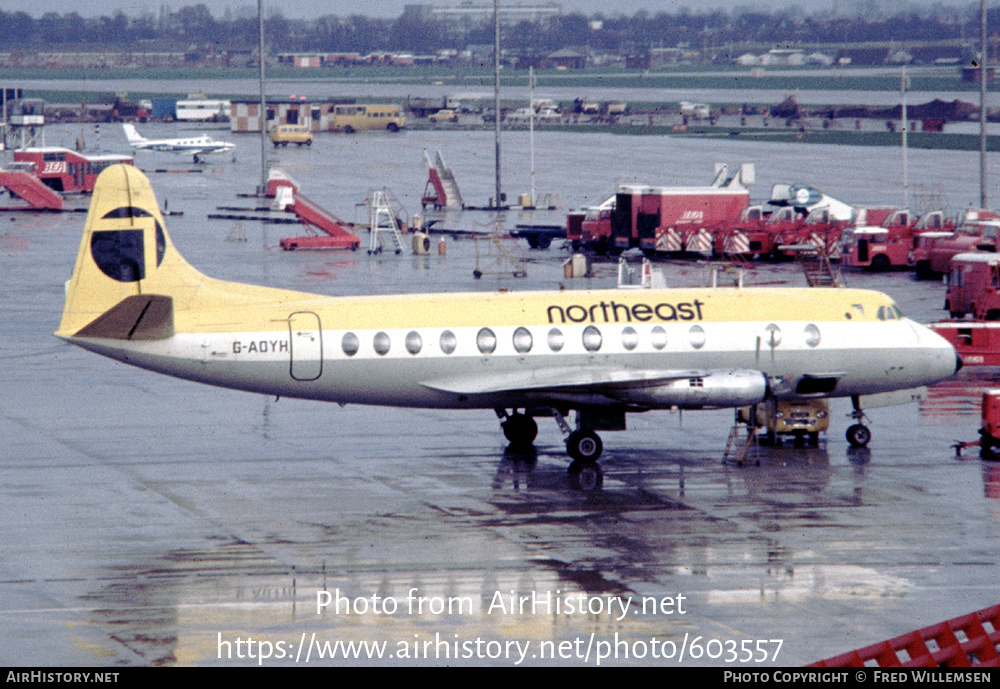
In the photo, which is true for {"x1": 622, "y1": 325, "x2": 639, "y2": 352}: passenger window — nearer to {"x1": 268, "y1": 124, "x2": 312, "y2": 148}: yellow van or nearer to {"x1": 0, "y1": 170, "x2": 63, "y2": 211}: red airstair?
{"x1": 0, "y1": 170, "x2": 63, "y2": 211}: red airstair

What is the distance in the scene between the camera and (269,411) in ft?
137

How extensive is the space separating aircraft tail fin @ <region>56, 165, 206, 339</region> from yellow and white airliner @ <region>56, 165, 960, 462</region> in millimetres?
35

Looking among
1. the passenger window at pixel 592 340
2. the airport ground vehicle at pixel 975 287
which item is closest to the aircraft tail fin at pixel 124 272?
the passenger window at pixel 592 340

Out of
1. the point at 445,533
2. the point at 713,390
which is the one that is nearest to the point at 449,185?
the point at 713,390

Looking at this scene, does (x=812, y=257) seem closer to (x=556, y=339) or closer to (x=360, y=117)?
(x=556, y=339)

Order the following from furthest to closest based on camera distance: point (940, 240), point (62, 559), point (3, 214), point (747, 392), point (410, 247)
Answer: point (3, 214) → point (410, 247) → point (940, 240) → point (747, 392) → point (62, 559)

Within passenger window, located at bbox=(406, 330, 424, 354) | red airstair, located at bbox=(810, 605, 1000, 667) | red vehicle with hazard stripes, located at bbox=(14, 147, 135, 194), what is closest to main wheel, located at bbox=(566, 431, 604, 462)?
passenger window, located at bbox=(406, 330, 424, 354)

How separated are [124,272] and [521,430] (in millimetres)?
10802

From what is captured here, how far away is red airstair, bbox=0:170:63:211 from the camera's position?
104188mm

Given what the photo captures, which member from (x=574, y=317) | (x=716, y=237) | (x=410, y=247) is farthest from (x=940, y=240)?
(x=574, y=317)

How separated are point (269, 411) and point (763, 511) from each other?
693 inches

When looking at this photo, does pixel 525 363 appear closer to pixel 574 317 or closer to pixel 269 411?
pixel 574 317

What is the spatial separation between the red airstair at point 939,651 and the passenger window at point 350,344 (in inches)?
704

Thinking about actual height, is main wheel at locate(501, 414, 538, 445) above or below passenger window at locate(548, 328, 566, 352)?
below
